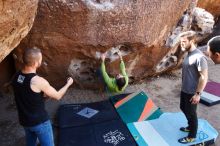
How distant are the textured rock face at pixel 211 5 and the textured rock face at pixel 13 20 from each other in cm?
422

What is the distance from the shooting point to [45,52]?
4.89 m

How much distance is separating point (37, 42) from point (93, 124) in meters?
1.43

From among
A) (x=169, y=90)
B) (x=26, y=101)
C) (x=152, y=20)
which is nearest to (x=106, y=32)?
(x=152, y=20)

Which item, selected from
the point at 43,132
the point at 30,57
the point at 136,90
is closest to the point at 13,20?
the point at 30,57

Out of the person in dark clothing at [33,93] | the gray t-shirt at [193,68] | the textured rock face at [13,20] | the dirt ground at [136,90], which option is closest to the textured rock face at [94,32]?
the dirt ground at [136,90]

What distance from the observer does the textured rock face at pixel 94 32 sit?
178 inches

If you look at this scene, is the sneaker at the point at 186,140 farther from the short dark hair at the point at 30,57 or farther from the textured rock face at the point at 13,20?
the textured rock face at the point at 13,20

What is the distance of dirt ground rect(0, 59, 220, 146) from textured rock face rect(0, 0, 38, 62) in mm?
1574

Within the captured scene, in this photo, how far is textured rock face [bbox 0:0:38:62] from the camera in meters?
2.87

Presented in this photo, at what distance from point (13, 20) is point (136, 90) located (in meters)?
3.00

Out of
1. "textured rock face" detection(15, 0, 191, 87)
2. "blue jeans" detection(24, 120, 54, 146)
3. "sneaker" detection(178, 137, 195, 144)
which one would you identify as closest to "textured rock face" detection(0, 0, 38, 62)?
"blue jeans" detection(24, 120, 54, 146)

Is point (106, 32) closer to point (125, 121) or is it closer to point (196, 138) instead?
point (125, 121)

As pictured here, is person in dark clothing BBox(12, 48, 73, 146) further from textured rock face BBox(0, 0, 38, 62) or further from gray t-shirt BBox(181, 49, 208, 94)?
gray t-shirt BBox(181, 49, 208, 94)

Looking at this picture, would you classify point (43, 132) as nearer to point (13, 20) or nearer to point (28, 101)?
point (28, 101)
